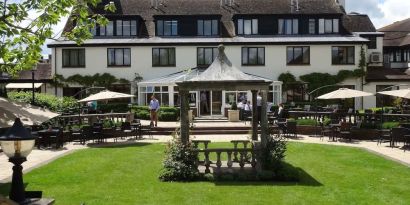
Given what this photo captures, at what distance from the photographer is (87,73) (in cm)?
3928

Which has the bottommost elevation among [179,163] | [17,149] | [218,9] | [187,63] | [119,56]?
[179,163]

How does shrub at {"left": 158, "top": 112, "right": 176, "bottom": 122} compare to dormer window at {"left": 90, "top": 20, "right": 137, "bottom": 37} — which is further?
dormer window at {"left": 90, "top": 20, "right": 137, "bottom": 37}

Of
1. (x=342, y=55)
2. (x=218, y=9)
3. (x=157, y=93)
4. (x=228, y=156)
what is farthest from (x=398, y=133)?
(x=218, y=9)

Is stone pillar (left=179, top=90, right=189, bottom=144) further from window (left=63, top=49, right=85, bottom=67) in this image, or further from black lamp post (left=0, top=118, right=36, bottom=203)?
window (left=63, top=49, right=85, bottom=67)

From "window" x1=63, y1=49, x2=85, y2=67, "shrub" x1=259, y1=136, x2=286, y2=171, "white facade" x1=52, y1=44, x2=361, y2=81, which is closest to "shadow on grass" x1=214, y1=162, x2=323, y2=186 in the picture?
"shrub" x1=259, y1=136, x2=286, y2=171

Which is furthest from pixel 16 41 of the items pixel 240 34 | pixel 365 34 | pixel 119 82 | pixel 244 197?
pixel 365 34

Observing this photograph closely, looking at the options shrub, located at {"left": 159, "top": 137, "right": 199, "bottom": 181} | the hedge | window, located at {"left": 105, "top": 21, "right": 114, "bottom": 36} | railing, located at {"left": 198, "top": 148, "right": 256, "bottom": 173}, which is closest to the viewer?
shrub, located at {"left": 159, "top": 137, "right": 199, "bottom": 181}

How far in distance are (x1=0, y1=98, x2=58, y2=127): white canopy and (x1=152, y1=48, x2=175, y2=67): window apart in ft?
92.1

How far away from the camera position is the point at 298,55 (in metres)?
39.2

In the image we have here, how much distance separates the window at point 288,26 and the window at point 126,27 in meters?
A: 12.2

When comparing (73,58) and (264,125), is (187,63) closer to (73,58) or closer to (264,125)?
(73,58)

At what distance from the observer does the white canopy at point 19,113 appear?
30.6 ft

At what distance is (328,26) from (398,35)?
591 inches

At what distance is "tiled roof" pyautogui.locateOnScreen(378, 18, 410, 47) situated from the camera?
48.6m
